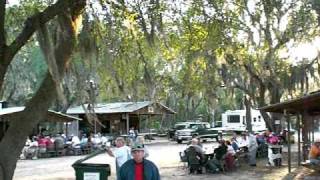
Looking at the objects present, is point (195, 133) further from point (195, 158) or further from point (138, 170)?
point (138, 170)

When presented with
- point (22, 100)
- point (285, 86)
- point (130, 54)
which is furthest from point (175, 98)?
point (130, 54)

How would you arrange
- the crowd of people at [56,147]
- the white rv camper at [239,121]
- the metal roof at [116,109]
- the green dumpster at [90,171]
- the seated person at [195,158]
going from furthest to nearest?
the white rv camper at [239,121] < the metal roof at [116,109] < the crowd of people at [56,147] < the seated person at [195,158] < the green dumpster at [90,171]

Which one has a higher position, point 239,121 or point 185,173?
point 239,121

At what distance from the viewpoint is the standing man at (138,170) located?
641 cm

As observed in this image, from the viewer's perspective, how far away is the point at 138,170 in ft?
21.1

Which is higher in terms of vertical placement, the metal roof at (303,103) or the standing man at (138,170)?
the metal roof at (303,103)

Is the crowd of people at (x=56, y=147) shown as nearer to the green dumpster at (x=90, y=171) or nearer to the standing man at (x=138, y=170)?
the green dumpster at (x=90, y=171)

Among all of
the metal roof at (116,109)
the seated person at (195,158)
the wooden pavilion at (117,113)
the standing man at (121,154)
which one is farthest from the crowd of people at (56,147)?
the standing man at (121,154)

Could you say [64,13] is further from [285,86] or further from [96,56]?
[285,86]

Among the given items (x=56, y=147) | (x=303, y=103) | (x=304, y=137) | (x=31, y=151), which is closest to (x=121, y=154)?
(x=303, y=103)

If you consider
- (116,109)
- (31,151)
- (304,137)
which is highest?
(116,109)

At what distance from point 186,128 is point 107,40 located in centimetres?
2821

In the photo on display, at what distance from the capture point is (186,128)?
41.1 m

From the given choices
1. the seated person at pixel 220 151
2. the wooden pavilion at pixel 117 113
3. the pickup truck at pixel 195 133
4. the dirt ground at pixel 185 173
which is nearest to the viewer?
the dirt ground at pixel 185 173
